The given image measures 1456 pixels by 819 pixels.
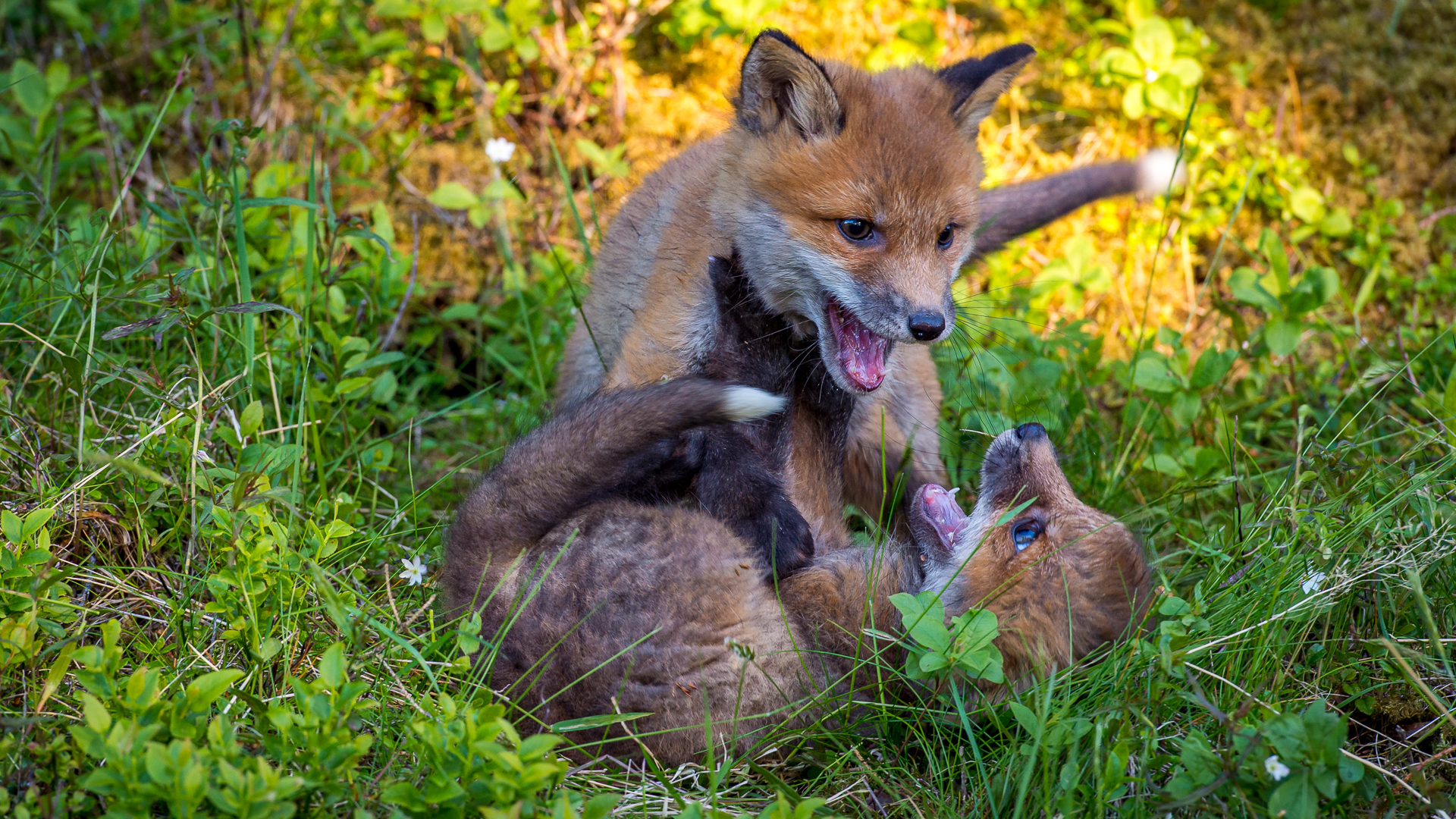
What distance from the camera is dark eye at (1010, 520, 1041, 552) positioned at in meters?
2.79

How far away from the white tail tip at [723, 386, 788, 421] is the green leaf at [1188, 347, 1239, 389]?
162 centimetres

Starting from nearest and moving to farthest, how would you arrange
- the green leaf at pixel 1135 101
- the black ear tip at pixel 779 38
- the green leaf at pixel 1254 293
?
the black ear tip at pixel 779 38 → the green leaf at pixel 1254 293 → the green leaf at pixel 1135 101

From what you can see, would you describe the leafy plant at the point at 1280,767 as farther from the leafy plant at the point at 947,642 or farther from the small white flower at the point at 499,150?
the small white flower at the point at 499,150

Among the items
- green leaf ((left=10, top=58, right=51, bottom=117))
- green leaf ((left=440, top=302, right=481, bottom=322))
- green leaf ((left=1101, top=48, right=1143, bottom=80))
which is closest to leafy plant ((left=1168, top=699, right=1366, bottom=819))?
green leaf ((left=440, top=302, right=481, bottom=322))

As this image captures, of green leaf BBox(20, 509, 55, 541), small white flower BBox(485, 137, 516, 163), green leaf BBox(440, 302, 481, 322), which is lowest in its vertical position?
green leaf BBox(440, 302, 481, 322)

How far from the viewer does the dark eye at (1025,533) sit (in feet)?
9.14

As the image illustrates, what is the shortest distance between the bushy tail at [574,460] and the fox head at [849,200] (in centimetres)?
47

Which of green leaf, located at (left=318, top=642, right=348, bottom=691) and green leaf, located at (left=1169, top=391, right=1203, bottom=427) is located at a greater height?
green leaf, located at (left=318, top=642, right=348, bottom=691)

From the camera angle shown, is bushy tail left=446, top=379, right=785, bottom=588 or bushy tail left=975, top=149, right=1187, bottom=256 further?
bushy tail left=975, top=149, right=1187, bottom=256

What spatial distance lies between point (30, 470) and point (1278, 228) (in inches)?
187

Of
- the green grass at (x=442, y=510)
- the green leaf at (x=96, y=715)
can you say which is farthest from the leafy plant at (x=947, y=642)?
the green leaf at (x=96, y=715)

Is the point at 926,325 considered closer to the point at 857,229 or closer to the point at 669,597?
the point at 857,229

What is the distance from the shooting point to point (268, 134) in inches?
178

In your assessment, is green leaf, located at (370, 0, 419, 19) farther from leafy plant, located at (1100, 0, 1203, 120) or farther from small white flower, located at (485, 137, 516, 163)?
leafy plant, located at (1100, 0, 1203, 120)
